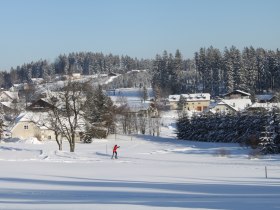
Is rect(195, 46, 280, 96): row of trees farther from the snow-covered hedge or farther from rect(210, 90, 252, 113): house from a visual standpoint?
the snow-covered hedge

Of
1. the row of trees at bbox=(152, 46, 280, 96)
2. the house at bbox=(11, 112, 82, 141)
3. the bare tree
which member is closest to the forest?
the row of trees at bbox=(152, 46, 280, 96)

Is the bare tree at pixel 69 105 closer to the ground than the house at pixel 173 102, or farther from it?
closer to the ground

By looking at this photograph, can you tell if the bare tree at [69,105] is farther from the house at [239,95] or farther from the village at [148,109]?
the house at [239,95]

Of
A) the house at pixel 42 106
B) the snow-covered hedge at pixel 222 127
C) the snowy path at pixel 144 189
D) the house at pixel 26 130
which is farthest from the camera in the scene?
the house at pixel 26 130

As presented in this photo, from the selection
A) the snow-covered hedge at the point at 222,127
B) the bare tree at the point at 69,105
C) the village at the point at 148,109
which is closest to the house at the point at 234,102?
the village at the point at 148,109

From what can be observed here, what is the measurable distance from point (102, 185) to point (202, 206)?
865cm

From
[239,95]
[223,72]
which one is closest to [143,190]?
[239,95]

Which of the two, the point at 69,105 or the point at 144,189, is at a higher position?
the point at 69,105

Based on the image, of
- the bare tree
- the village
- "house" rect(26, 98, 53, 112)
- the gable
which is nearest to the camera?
the bare tree

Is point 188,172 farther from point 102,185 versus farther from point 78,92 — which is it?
point 78,92

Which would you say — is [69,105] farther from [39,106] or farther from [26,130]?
[39,106]

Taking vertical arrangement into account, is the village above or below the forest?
below

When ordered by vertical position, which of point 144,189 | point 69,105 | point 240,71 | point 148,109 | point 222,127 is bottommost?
point 144,189

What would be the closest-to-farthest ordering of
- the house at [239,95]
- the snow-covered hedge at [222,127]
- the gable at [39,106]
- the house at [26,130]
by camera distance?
the gable at [39,106], the snow-covered hedge at [222,127], the house at [26,130], the house at [239,95]
